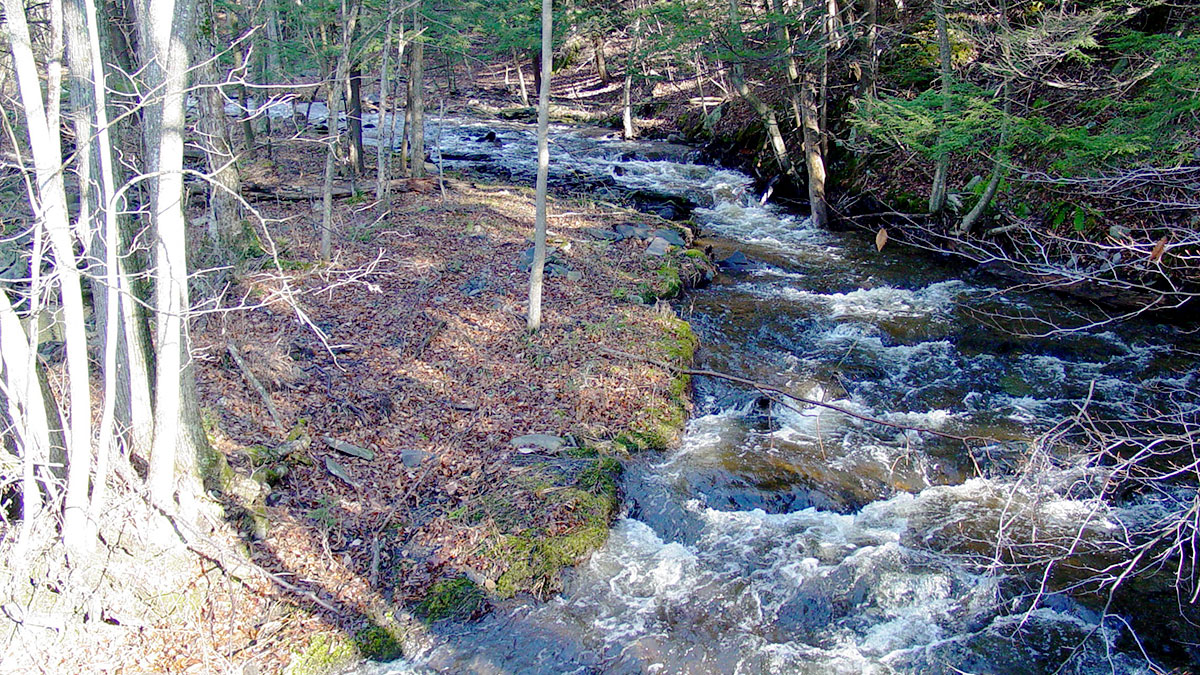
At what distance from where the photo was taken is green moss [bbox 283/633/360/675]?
5438mm

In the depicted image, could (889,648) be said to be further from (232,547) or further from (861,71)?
(861,71)

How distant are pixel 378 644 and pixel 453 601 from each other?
0.70 metres

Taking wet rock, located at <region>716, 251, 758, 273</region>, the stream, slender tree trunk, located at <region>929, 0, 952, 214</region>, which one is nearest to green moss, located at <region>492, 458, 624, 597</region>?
the stream

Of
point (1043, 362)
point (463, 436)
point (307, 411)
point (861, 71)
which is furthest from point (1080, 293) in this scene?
point (307, 411)

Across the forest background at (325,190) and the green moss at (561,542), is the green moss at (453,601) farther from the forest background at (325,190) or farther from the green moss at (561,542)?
the green moss at (561,542)

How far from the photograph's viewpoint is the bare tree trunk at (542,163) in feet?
26.9

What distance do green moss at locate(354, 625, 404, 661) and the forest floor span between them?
0.01 metres

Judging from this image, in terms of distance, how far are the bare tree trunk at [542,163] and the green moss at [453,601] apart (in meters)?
4.61

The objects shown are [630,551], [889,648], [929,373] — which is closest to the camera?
[889,648]

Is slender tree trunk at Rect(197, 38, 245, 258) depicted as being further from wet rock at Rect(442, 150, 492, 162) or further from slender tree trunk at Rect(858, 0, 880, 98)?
wet rock at Rect(442, 150, 492, 162)

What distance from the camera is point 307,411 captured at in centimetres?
807

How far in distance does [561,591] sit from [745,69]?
50.0 ft

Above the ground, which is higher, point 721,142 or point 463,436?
point 721,142

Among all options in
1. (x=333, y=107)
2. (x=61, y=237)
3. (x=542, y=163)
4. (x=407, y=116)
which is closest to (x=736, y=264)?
(x=542, y=163)
